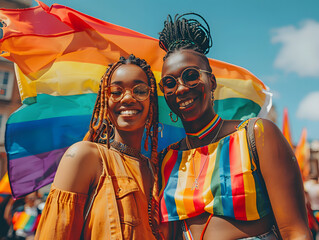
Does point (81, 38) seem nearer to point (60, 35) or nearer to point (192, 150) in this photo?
point (60, 35)

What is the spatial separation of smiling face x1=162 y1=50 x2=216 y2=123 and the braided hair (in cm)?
10

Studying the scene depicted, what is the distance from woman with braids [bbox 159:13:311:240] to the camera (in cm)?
202

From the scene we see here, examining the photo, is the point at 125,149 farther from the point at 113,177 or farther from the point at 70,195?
the point at 70,195

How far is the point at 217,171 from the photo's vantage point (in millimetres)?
2209

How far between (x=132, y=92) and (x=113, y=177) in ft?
2.39

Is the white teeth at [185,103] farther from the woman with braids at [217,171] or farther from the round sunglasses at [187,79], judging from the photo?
the round sunglasses at [187,79]

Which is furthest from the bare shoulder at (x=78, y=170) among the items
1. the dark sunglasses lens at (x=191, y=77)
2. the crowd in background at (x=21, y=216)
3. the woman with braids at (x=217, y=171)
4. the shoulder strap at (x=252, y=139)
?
the crowd in background at (x=21, y=216)

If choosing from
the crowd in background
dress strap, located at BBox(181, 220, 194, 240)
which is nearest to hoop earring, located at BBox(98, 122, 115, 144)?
dress strap, located at BBox(181, 220, 194, 240)

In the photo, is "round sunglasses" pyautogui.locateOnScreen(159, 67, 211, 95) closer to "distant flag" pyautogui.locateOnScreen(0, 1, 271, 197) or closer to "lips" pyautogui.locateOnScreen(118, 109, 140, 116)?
"lips" pyautogui.locateOnScreen(118, 109, 140, 116)

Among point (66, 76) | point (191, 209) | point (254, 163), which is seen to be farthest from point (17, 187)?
point (254, 163)

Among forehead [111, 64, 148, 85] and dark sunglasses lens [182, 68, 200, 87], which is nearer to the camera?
dark sunglasses lens [182, 68, 200, 87]

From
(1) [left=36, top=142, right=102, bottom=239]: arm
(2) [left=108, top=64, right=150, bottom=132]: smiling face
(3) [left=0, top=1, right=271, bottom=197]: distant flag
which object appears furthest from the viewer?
(3) [left=0, top=1, right=271, bottom=197]: distant flag

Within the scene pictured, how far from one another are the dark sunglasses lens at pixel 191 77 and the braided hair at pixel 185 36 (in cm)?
26

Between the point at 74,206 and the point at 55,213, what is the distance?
126mm
